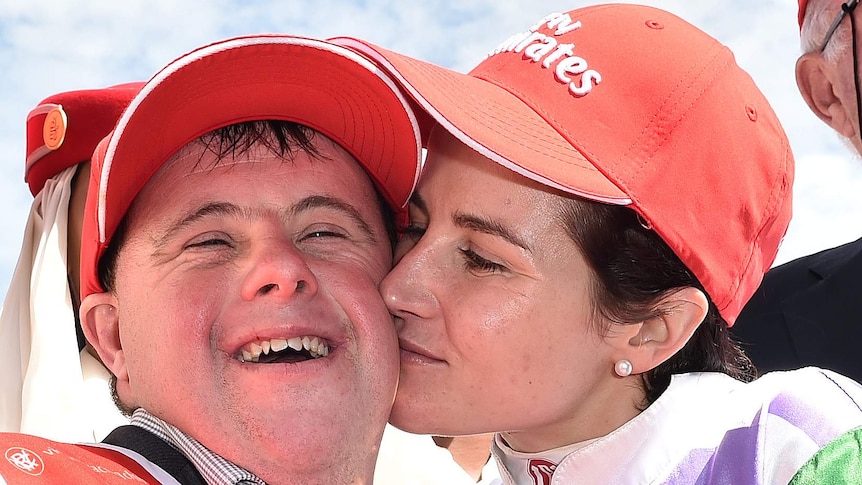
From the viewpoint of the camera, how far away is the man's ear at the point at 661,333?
6.46ft

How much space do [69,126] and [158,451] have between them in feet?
6.22

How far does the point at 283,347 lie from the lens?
1.71 meters

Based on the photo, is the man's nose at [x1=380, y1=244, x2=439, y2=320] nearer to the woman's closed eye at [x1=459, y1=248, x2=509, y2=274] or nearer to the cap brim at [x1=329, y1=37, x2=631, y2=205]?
the woman's closed eye at [x1=459, y1=248, x2=509, y2=274]

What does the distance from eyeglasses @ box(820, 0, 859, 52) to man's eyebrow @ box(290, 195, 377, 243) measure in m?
1.59

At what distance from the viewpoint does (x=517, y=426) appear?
1.99 meters

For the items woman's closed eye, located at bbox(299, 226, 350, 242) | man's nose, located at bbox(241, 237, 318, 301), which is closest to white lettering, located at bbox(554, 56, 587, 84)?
woman's closed eye, located at bbox(299, 226, 350, 242)

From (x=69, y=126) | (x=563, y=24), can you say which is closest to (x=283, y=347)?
(x=563, y=24)

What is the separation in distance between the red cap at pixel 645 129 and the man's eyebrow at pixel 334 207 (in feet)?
0.93

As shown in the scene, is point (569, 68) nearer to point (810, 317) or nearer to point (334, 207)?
point (334, 207)

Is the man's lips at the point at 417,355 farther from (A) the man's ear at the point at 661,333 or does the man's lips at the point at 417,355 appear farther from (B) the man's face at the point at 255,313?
(A) the man's ear at the point at 661,333

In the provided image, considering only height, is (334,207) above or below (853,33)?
above

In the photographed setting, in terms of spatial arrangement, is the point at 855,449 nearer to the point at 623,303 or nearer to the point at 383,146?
the point at 623,303

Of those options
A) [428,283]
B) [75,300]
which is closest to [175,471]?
[428,283]

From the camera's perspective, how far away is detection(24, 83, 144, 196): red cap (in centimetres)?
315
